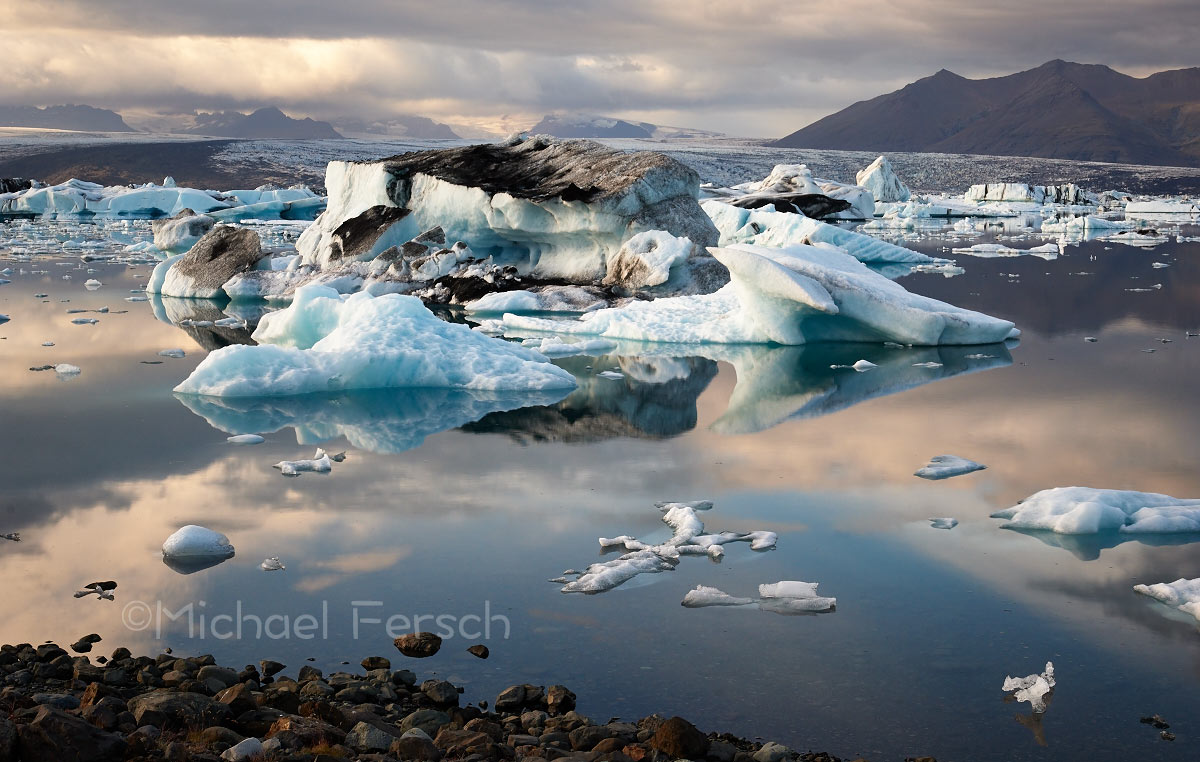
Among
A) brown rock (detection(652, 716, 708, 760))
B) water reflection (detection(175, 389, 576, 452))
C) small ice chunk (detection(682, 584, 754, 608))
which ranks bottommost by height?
water reflection (detection(175, 389, 576, 452))

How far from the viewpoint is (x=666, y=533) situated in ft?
18.7

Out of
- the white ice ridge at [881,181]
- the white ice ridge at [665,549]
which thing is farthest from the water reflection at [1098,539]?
the white ice ridge at [881,181]

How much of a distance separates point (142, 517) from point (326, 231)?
14522mm

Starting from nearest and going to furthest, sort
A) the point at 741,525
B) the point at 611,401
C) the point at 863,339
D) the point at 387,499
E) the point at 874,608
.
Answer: the point at 874,608 < the point at 741,525 < the point at 387,499 < the point at 611,401 < the point at 863,339

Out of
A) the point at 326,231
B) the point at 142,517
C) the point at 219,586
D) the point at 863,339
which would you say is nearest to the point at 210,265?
the point at 326,231

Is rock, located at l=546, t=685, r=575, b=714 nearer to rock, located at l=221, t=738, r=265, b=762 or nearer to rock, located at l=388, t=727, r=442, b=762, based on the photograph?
rock, located at l=388, t=727, r=442, b=762

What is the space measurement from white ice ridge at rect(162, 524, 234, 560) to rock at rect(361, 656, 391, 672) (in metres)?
1.58

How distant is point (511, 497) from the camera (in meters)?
6.43

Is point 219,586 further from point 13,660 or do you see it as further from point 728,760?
point 728,760

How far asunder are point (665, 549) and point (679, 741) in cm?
207

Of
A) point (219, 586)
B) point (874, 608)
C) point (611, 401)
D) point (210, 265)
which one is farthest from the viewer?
point (210, 265)

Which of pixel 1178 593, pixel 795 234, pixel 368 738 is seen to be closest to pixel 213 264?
pixel 795 234

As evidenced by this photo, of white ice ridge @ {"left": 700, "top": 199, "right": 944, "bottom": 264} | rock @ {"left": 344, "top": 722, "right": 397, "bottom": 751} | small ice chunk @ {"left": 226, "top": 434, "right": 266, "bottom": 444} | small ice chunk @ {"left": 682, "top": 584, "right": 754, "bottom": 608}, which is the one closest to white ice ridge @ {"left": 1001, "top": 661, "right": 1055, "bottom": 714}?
small ice chunk @ {"left": 682, "top": 584, "right": 754, "bottom": 608}

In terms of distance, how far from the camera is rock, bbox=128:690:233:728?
11.1 ft
